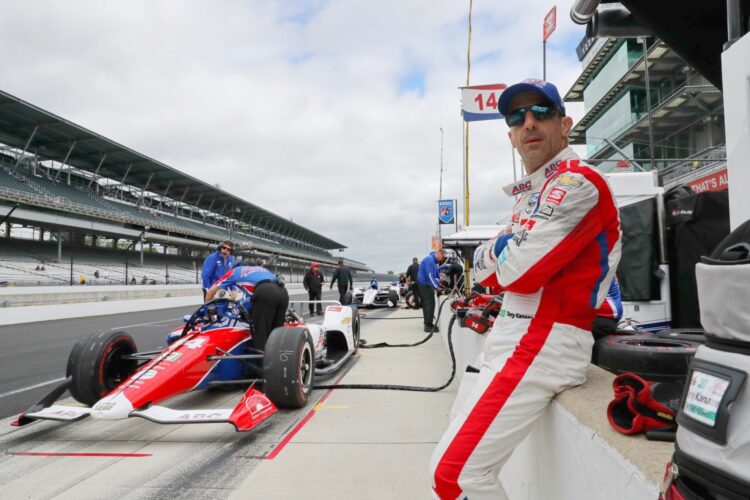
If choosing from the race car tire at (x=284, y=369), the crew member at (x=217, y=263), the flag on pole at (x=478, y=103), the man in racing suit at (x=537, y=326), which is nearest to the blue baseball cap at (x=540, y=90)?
the man in racing suit at (x=537, y=326)

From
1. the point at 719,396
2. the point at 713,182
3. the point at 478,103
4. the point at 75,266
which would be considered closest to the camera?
the point at 719,396

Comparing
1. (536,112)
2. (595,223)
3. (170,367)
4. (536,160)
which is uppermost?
(536,112)

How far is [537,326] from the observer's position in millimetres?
1423

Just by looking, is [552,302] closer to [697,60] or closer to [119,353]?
[697,60]

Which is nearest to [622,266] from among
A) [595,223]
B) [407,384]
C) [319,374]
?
[407,384]

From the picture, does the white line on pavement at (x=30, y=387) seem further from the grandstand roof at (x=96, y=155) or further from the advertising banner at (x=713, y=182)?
the grandstand roof at (x=96, y=155)

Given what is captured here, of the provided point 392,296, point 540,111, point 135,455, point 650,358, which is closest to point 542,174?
point 540,111

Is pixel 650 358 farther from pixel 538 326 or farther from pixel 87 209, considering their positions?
pixel 87 209

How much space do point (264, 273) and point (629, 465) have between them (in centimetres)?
420

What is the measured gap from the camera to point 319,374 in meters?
5.05

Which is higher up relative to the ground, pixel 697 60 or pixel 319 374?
pixel 697 60

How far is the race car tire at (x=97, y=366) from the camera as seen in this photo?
3.87 meters

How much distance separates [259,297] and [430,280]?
5.12 m

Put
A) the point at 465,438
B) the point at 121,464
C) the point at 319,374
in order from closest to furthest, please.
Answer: the point at 465,438 → the point at 121,464 → the point at 319,374
